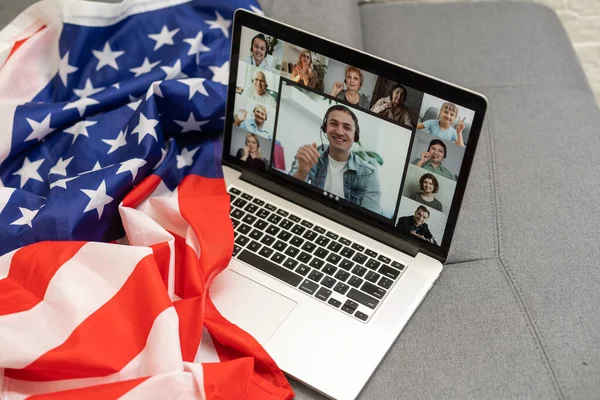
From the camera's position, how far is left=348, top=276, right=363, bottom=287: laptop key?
2.76 ft

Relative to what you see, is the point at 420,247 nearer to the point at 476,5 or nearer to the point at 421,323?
the point at 421,323

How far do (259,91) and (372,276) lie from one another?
274 millimetres

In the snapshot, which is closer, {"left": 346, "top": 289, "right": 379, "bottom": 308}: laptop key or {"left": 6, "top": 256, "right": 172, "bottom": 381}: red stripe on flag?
{"left": 6, "top": 256, "right": 172, "bottom": 381}: red stripe on flag

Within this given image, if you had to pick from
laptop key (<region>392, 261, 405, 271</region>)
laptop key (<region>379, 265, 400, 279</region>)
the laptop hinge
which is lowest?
laptop key (<region>379, 265, 400, 279</region>)

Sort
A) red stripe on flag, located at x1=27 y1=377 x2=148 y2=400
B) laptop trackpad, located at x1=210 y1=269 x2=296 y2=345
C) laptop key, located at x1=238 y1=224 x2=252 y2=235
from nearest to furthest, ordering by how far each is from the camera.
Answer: red stripe on flag, located at x1=27 y1=377 x2=148 y2=400 < laptop trackpad, located at x1=210 y1=269 x2=296 y2=345 < laptop key, located at x1=238 y1=224 x2=252 y2=235

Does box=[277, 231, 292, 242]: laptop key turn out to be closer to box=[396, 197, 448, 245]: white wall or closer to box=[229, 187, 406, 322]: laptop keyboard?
box=[229, 187, 406, 322]: laptop keyboard

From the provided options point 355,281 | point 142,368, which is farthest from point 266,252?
point 142,368

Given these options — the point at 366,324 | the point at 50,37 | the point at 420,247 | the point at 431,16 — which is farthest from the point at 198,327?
the point at 431,16

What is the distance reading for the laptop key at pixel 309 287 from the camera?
2.75ft

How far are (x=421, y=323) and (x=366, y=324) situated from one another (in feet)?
0.21

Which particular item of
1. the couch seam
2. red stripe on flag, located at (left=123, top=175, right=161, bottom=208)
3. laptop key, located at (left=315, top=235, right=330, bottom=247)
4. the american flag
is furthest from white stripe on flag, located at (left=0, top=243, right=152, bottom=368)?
the couch seam

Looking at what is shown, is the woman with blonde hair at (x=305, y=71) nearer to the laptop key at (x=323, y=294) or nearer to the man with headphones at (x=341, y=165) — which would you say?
the man with headphones at (x=341, y=165)

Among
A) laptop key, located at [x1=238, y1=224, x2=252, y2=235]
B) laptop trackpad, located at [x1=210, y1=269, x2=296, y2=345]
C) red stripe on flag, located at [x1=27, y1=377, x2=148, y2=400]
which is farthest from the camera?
laptop key, located at [x1=238, y1=224, x2=252, y2=235]

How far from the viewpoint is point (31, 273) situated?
795mm
